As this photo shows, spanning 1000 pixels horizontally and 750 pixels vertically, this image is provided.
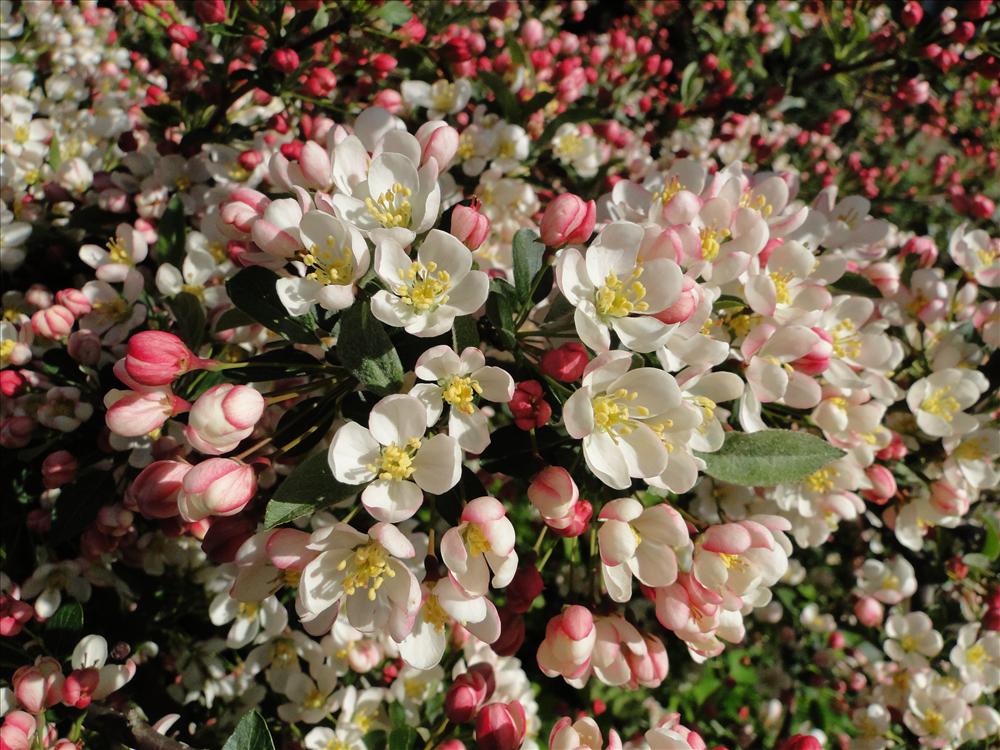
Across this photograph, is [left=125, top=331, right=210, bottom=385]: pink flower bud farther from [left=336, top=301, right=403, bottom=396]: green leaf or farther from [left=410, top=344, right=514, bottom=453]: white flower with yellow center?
[left=410, top=344, right=514, bottom=453]: white flower with yellow center

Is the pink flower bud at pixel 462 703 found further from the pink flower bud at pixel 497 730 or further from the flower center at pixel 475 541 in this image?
the flower center at pixel 475 541

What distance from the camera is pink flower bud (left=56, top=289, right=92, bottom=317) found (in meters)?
1.49

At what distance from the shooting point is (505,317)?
3.62 ft

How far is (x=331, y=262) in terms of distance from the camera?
1.04 m

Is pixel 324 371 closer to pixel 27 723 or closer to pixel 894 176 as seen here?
pixel 27 723

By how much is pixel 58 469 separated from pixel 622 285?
1.20 meters

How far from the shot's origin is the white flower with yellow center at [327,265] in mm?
971

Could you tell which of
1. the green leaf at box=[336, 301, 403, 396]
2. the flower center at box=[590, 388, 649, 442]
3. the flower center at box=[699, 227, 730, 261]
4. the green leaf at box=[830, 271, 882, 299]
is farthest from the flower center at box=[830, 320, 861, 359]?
the green leaf at box=[336, 301, 403, 396]

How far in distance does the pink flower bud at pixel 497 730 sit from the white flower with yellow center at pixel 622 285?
67cm

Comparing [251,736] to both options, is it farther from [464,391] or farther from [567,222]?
[567,222]

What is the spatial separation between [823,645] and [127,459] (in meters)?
2.46

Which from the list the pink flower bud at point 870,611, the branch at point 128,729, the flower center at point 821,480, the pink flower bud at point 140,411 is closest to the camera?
the pink flower bud at point 140,411

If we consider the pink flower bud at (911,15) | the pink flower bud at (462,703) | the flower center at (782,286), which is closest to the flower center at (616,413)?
the flower center at (782,286)

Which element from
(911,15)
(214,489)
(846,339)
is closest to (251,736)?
(214,489)
